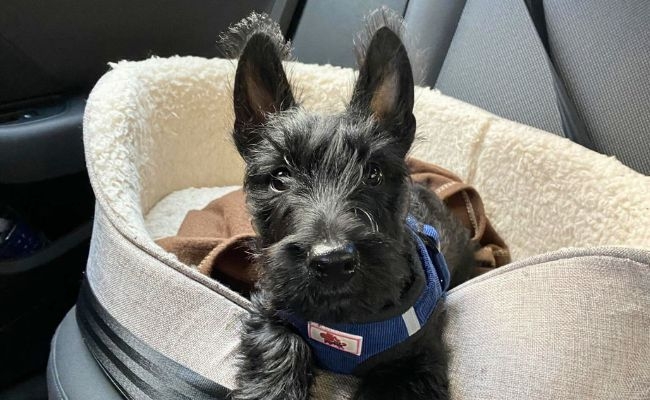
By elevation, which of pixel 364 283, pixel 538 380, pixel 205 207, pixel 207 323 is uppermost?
pixel 364 283

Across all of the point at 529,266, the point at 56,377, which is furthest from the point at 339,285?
the point at 56,377

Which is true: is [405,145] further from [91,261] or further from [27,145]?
[27,145]

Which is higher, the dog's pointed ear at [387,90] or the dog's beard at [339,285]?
the dog's pointed ear at [387,90]

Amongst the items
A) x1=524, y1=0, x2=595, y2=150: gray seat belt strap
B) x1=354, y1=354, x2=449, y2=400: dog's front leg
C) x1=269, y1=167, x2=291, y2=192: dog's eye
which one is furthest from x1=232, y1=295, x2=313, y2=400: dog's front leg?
x1=524, y1=0, x2=595, y2=150: gray seat belt strap

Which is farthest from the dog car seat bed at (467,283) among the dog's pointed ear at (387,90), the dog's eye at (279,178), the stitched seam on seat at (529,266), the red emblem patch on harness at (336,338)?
the dog's eye at (279,178)

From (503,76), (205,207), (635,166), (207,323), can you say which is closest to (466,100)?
(503,76)

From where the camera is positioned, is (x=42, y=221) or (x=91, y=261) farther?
(x=42, y=221)

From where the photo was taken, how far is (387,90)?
60.3 inches

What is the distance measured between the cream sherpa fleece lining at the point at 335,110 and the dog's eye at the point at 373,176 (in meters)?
0.26

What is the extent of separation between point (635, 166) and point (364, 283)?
135 centimetres

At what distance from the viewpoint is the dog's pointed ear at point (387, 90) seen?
1499 mm

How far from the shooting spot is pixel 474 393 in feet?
4.68

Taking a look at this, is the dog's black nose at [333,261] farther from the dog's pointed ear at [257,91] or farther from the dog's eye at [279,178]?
the dog's pointed ear at [257,91]

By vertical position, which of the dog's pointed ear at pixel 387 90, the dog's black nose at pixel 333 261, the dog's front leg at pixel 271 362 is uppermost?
the dog's pointed ear at pixel 387 90
